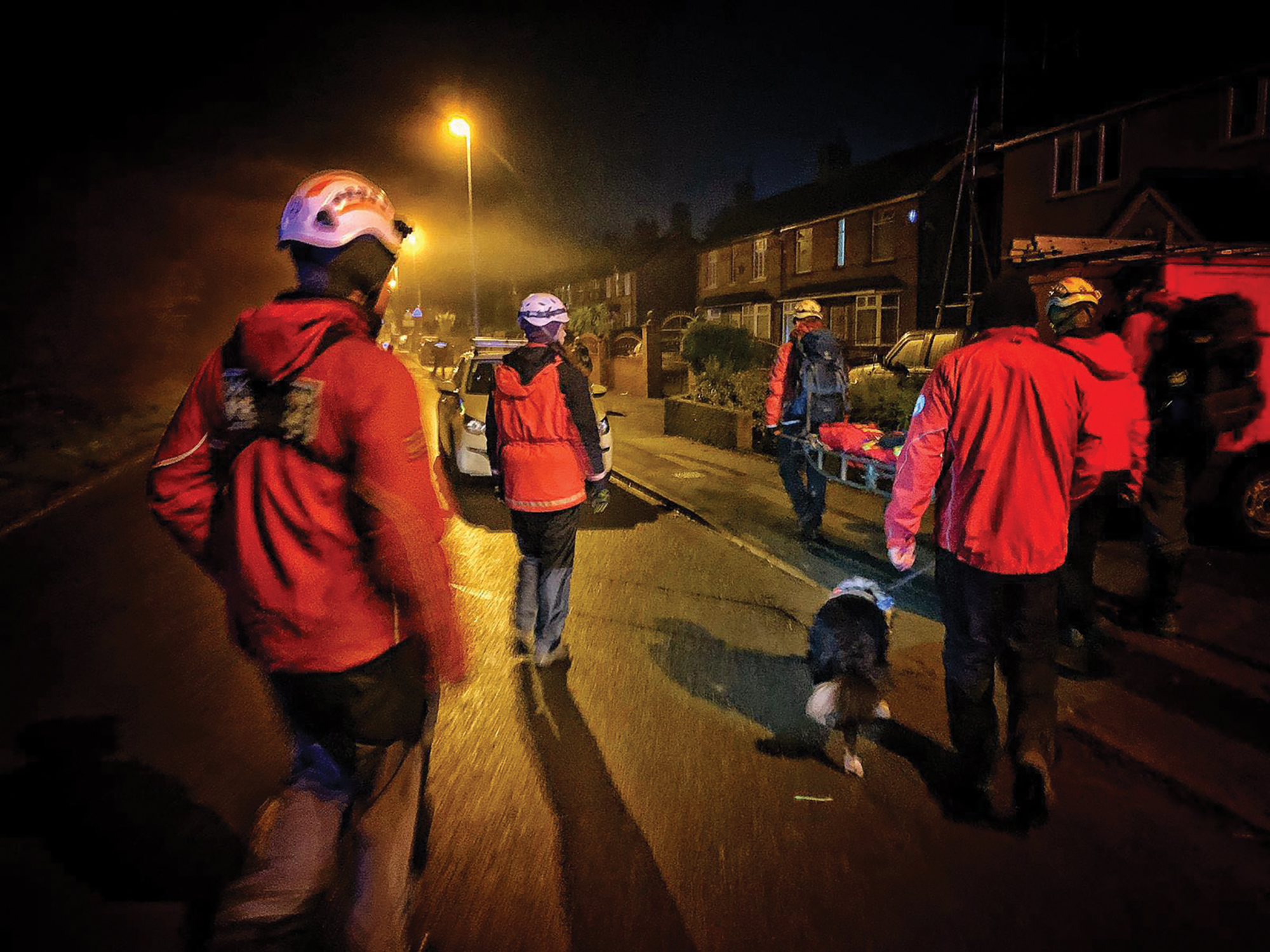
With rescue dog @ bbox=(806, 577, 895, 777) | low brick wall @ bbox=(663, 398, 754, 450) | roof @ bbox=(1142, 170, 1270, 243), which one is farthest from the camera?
roof @ bbox=(1142, 170, 1270, 243)

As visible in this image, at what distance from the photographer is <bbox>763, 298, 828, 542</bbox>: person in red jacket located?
259 inches

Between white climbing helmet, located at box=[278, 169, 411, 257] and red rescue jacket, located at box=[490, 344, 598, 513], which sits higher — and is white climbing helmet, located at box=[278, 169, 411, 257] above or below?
above

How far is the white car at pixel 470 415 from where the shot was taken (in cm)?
919

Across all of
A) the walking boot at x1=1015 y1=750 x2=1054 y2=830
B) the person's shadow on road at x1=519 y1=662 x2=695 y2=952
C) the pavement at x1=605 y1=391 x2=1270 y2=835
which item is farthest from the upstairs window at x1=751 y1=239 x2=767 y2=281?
the walking boot at x1=1015 y1=750 x2=1054 y2=830

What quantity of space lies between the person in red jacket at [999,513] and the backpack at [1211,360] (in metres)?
2.09

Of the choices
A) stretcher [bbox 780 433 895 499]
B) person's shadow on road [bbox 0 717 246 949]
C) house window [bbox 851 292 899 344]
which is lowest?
person's shadow on road [bbox 0 717 246 949]

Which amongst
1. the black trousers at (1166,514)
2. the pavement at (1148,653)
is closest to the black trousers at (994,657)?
the pavement at (1148,653)

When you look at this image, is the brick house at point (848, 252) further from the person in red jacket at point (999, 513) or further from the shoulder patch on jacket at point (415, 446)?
the shoulder patch on jacket at point (415, 446)

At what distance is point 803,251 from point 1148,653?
3127 centimetres

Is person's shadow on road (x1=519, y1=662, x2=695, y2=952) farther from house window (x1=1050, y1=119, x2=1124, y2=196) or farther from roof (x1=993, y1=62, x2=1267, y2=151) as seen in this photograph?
house window (x1=1050, y1=119, x2=1124, y2=196)

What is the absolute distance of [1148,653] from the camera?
4.43 metres

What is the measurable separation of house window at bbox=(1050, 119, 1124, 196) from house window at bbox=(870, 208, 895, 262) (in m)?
8.04

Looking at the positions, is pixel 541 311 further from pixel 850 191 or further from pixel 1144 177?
pixel 850 191

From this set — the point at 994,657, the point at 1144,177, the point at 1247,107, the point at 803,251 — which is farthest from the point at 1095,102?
the point at 994,657
